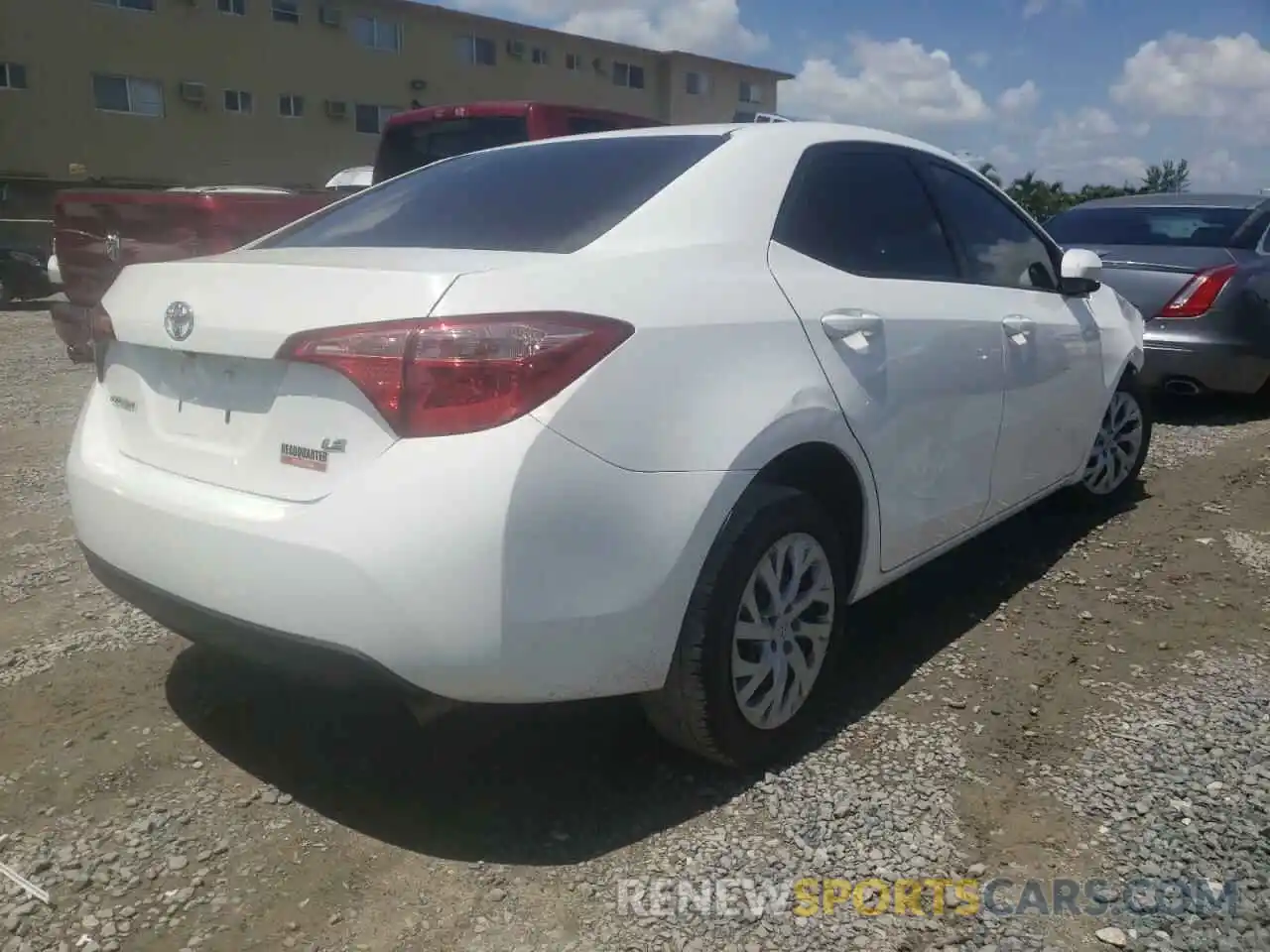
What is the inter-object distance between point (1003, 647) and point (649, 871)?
1722 millimetres

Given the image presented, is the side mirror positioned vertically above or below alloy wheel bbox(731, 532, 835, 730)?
above

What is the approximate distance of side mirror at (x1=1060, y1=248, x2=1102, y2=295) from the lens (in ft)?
13.7

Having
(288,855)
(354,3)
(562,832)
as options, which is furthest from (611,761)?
(354,3)

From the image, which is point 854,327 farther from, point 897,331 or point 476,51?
point 476,51

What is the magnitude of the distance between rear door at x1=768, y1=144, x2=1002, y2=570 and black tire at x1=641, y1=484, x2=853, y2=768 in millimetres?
391

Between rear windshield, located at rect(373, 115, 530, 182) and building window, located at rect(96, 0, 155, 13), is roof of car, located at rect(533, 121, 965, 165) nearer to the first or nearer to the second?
rear windshield, located at rect(373, 115, 530, 182)

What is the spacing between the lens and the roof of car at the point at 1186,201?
7577 millimetres

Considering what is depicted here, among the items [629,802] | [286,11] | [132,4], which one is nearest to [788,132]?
[629,802]

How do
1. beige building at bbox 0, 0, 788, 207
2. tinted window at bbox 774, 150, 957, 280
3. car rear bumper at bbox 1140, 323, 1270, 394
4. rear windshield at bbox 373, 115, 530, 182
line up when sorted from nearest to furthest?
tinted window at bbox 774, 150, 957, 280 → car rear bumper at bbox 1140, 323, 1270, 394 → rear windshield at bbox 373, 115, 530, 182 → beige building at bbox 0, 0, 788, 207

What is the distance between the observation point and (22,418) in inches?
274

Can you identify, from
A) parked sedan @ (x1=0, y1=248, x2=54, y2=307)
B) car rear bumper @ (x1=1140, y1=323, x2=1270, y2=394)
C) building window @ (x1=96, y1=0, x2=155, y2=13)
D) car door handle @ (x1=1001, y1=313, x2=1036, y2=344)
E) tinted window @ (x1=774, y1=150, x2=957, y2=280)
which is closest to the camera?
tinted window @ (x1=774, y1=150, x2=957, y2=280)

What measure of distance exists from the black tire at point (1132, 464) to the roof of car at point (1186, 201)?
3.27m

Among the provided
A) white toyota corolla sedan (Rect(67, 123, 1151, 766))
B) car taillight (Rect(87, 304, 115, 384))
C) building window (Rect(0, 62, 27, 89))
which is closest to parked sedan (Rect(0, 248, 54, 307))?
building window (Rect(0, 62, 27, 89))

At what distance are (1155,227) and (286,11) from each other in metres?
29.8
